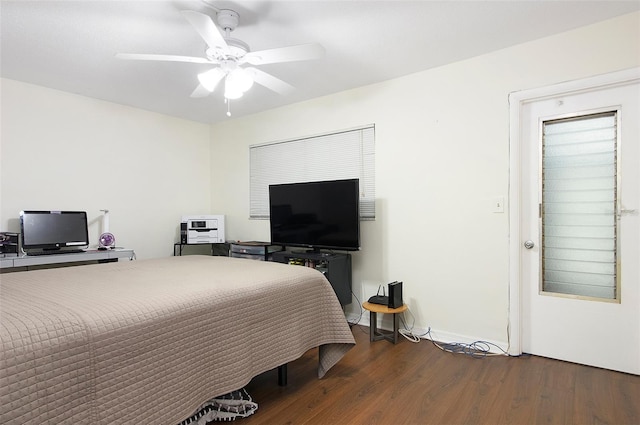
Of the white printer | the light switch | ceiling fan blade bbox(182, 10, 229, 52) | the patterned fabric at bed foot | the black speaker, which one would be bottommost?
the patterned fabric at bed foot

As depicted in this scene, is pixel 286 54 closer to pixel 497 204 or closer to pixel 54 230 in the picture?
pixel 497 204

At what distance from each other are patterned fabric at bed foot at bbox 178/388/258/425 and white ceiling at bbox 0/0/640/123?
230 centimetres

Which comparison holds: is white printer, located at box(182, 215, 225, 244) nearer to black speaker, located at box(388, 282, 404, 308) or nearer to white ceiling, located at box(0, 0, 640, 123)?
white ceiling, located at box(0, 0, 640, 123)

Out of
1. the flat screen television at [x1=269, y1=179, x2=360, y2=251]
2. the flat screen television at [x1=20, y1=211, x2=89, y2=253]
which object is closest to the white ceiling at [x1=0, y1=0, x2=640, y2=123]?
the flat screen television at [x1=269, y1=179, x2=360, y2=251]

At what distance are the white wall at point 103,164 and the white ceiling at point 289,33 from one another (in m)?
0.41

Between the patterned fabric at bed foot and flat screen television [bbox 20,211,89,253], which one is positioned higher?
flat screen television [bbox 20,211,89,253]

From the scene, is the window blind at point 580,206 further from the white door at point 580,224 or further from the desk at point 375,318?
the desk at point 375,318

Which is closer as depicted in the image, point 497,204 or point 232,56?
point 232,56

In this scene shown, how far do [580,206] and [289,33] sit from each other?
2472 millimetres

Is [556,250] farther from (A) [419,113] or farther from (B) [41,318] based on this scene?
(B) [41,318]

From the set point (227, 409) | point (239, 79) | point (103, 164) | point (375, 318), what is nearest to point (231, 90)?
point (239, 79)

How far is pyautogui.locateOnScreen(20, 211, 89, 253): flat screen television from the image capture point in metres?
3.28

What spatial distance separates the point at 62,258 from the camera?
3223 millimetres

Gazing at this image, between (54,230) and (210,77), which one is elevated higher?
(210,77)
